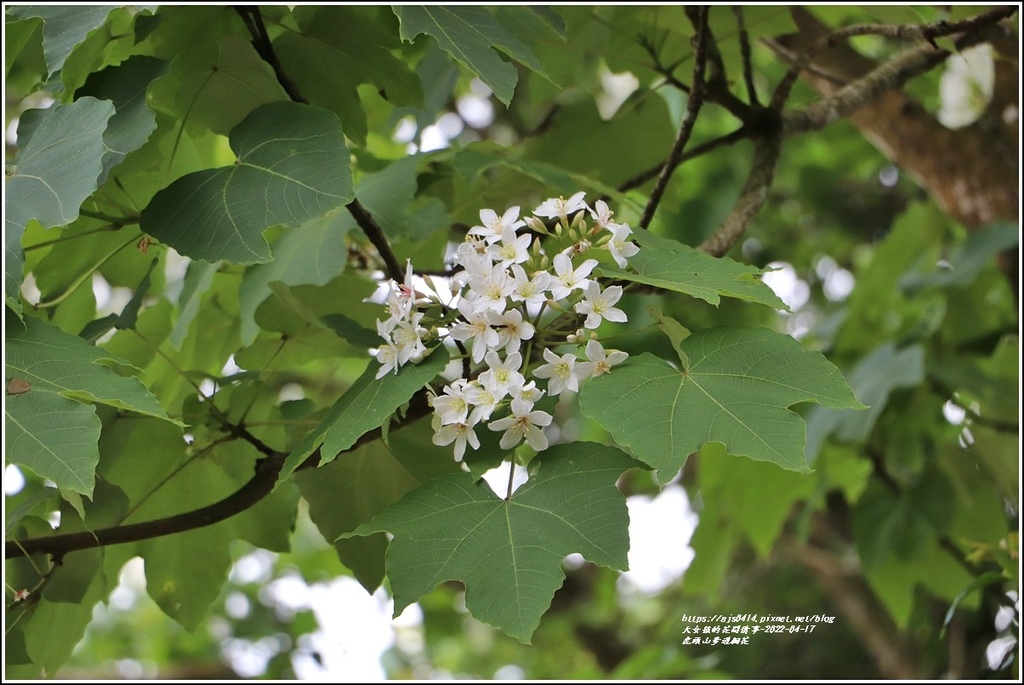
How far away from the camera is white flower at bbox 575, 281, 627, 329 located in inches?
30.6

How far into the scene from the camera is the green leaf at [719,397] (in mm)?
724

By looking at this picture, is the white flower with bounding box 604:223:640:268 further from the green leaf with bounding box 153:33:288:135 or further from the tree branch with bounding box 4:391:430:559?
the green leaf with bounding box 153:33:288:135

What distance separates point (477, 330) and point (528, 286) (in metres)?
0.05

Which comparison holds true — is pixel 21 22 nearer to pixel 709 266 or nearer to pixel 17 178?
pixel 17 178

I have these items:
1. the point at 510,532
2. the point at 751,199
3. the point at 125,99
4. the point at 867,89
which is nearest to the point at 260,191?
the point at 125,99

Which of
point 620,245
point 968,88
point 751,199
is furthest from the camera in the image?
point 968,88

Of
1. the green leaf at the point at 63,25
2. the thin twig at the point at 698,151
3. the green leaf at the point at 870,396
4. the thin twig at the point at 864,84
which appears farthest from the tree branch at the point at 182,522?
the green leaf at the point at 870,396

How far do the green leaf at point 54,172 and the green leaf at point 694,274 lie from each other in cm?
41

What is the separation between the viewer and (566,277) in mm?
771

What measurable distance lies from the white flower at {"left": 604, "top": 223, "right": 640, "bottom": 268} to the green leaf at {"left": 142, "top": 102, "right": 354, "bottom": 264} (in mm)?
224

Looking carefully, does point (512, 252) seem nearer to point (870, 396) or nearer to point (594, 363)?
point (594, 363)

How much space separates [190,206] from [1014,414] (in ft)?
5.13

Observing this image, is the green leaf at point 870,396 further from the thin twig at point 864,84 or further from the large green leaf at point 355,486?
the large green leaf at point 355,486

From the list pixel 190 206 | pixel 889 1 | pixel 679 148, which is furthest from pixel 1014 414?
pixel 190 206
